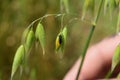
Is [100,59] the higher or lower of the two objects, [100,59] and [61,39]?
the lower

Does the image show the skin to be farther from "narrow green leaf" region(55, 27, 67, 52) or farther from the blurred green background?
"narrow green leaf" region(55, 27, 67, 52)

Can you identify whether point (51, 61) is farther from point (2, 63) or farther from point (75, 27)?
point (75, 27)

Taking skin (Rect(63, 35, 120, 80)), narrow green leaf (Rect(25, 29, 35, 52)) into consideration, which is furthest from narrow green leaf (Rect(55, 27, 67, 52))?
skin (Rect(63, 35, 120, 80))

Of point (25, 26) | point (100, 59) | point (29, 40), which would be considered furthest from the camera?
point (25, 26)

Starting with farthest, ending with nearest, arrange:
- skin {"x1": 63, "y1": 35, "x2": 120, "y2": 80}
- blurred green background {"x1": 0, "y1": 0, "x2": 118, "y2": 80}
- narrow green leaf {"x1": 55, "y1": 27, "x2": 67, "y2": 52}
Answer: blurred green background {"x1": 0, "y1": 0, "x2": 118, "y2": 80}, skin {"x1": 63, "y1": 35, "x2": 120, "y2": 80}, narrow green leaf {"x1": 55, "y1": 27, "x2": 67, "y2": 52}

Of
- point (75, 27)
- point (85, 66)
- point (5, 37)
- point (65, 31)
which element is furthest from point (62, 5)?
point (75, 27)

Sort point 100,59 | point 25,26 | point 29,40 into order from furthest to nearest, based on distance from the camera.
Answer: point 25,26 → point 100,59 → point 29,40

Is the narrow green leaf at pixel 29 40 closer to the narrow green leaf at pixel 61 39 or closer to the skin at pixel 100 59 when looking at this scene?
the narrow green leaf at pixel 61 39

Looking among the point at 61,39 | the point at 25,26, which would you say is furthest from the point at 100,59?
A: the point at 61,39

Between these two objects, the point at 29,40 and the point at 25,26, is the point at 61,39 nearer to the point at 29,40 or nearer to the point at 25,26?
the point at 29,40

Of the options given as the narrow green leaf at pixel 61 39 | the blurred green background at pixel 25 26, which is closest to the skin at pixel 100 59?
the blurred green background at pixel 25 26

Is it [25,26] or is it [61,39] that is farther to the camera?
[25,26]
